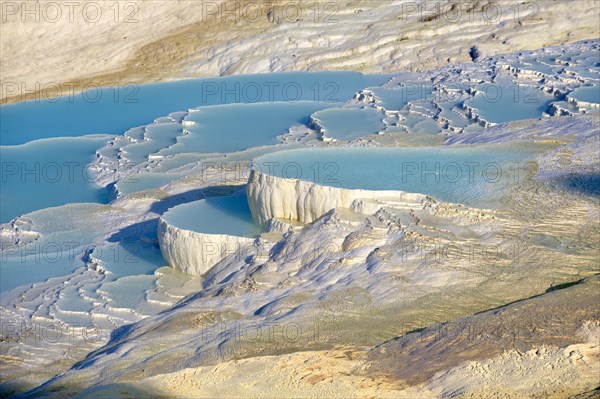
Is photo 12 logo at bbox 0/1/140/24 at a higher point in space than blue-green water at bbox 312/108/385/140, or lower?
higher

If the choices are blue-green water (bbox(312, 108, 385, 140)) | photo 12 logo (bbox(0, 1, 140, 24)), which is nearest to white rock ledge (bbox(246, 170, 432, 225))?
blue-green water (bbox(312, 108, 385, 140))

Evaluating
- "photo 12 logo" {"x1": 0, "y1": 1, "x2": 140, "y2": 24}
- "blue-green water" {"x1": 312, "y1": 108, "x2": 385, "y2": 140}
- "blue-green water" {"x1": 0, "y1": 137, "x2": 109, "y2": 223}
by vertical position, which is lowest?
"blue-green water" {"x1": 0, "y1": 137, "x2": 109, "y2": 223}

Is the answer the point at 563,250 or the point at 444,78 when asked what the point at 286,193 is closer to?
the point at 563,250

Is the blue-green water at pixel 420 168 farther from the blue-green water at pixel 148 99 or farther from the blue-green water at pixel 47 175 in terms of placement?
the blue-green water at pixel 148 99

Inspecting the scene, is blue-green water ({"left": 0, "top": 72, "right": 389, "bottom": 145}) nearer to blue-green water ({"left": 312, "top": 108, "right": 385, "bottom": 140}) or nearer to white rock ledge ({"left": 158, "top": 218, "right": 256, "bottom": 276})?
blue-green water ({"left": 312, "top": 108, "right": 385, "bottom": 140})

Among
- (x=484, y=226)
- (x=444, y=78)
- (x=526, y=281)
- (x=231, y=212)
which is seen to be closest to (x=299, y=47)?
(x=444, y=78)

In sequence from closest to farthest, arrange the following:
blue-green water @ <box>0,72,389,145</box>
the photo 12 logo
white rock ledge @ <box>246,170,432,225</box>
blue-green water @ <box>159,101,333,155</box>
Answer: white rock ledge @ <box>246,170,432,225</box>, blue-green water @ <box>159,101,333,155</box>, blue-green water @ <box>0,72,389,145</box>, the photo 12 logo

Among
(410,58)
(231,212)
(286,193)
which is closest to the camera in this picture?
(286,193)
